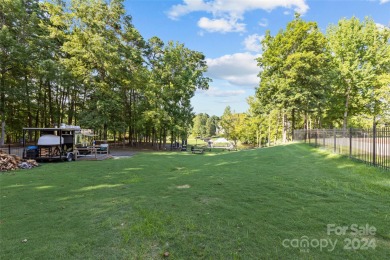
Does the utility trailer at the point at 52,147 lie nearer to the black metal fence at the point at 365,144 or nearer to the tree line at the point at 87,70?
the tree line at the point at 87,70

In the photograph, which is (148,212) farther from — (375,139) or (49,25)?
(49,25)

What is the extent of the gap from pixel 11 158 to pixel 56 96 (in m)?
22.2

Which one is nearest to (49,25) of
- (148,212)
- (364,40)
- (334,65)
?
(148,212)

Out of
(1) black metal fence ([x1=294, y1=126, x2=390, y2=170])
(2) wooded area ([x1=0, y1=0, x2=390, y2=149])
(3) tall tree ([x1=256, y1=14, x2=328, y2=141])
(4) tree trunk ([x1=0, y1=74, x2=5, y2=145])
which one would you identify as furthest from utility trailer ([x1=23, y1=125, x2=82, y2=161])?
(3) tall tree ([x1=256, y1=14, x2=328, y2=141])

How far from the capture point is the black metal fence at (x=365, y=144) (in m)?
8.32

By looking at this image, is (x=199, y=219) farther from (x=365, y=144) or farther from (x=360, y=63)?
(x=360, y=63)

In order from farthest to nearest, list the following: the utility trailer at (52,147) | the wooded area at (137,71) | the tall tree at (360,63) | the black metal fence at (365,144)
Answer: the tall tree at (360,63) → the wooded area at (137,71) → the utility trailer at (52,147) → the black metal fence at (365,144)

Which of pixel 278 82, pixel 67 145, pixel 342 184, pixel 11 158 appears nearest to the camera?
pixel 342 184

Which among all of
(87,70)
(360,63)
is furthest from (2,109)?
(360,63)

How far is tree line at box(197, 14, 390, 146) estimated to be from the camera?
2522cm

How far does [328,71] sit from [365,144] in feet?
72.6

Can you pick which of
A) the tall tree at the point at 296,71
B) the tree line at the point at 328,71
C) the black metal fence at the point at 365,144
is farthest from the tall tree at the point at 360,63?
the black metal fence at the point at 365,144

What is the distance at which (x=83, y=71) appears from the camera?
24531 millimetres

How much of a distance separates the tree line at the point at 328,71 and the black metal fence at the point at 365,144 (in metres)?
12.7
